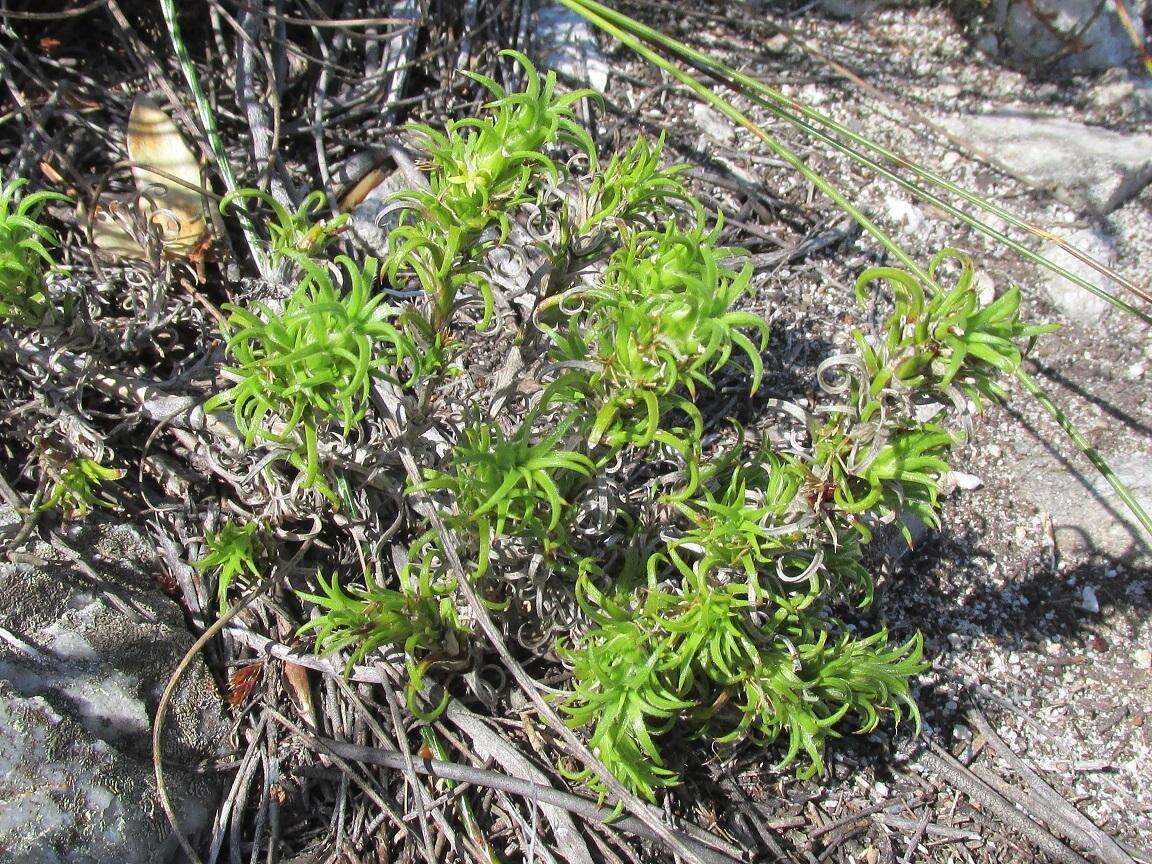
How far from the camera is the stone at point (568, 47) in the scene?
2.89 m

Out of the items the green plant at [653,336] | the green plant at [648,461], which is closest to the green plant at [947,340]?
the green plant at [648,461]

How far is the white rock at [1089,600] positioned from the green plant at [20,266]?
2488mm

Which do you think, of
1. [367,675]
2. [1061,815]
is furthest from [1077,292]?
[367,675]

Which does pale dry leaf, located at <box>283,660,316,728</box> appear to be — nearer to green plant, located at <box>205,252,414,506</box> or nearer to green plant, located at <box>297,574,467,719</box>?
green plant, located at <box>297,574,467,719</box>

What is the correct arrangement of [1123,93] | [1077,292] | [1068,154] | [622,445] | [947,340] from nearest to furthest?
[947,340] < [622,445] < [1077,292] < [1068,154] < [1123,93]

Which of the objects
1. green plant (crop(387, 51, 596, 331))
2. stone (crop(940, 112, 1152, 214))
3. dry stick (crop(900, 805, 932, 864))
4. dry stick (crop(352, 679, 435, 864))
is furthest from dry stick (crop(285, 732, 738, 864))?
stone (crop(940, 112, 1152, 214))

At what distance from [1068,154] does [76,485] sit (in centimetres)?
298

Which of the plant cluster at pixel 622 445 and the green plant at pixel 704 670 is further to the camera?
the green plant at pixel 704 670

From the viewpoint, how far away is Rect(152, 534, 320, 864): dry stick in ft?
5.92

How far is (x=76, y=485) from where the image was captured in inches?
81.0

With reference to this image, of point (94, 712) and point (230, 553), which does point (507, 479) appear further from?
point (94, 712)

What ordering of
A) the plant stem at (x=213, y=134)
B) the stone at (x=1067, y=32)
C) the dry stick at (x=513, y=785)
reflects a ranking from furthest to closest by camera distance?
1. the stone at (x=1067, y=32)
2. the plant stem at (x=213, y=134)
3. the dry stick at (x=513, y=785)

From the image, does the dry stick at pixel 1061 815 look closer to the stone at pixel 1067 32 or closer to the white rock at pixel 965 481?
the white rock at pixel 965 481

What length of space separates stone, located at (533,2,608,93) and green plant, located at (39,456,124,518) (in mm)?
1784
